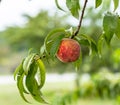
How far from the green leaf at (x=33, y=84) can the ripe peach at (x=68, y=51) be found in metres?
0.05

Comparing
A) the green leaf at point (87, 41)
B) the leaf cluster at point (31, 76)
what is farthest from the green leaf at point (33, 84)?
the green leaf at point (87, 41)

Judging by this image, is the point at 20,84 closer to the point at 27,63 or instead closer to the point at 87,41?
the point at 27,63

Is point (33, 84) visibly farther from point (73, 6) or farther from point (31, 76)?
point (73, 6)

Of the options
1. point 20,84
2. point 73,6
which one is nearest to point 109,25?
point 73,6

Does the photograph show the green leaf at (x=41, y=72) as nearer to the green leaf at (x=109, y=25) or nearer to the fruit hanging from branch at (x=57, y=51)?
the fruit hanging from branch at (x=57, y=51)

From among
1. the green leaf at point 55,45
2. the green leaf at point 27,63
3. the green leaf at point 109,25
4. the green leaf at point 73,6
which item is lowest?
the green leaf at point 27,63

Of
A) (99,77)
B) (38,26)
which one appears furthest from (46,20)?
(99,77)

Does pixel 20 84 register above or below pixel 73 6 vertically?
below

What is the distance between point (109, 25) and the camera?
0.78m

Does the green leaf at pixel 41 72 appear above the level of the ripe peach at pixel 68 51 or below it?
below

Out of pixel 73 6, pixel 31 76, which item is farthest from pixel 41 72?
pixel 73 6

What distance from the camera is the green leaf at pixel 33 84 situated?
31.4 inches

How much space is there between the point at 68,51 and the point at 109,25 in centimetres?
9

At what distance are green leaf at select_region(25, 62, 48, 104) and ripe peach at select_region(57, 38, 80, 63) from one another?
0.05 metres
